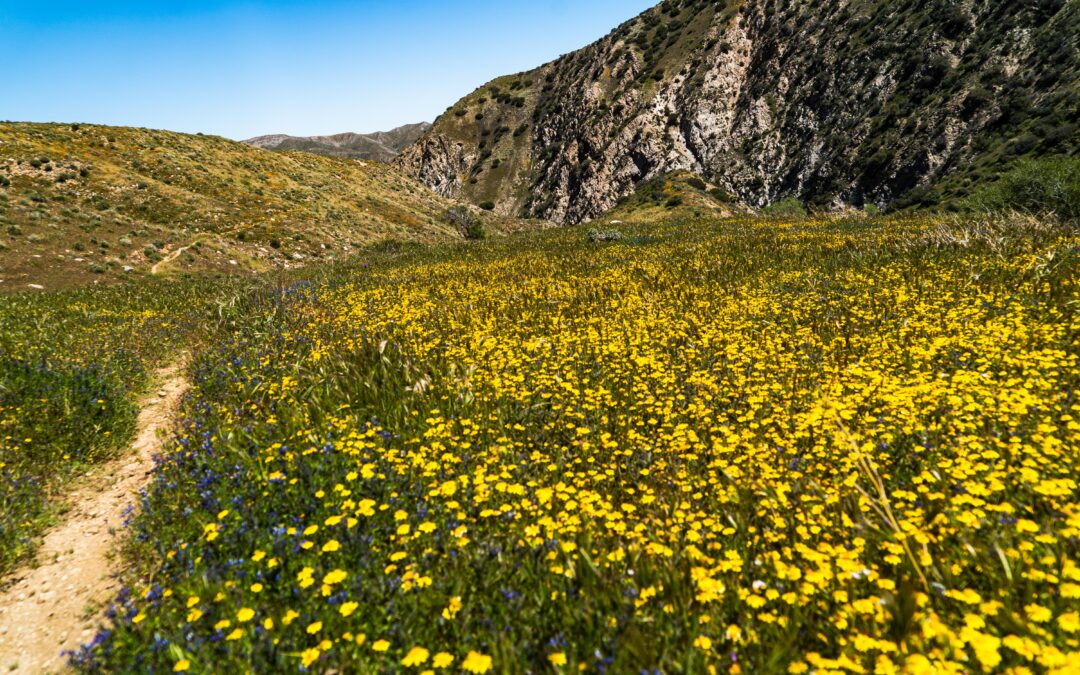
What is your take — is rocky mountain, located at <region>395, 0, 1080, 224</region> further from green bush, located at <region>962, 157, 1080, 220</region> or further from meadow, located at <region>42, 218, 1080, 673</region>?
meadow, located at <region>42, 218, 1080, 673</region>

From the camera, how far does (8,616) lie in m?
4.62

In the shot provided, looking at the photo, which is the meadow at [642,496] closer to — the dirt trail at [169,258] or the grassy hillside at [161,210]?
the dirt trail at [169,258]

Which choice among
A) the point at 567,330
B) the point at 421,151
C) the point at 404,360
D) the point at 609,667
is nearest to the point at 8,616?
the point at 404,360

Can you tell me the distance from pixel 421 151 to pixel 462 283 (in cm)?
13068

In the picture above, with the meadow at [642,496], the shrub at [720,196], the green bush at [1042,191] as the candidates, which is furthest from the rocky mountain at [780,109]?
the meadow at [642,496]

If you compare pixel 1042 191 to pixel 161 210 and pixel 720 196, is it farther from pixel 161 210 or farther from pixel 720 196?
pixel 161 210

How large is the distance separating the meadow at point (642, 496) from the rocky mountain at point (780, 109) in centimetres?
5584

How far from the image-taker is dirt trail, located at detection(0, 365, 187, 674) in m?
4.21

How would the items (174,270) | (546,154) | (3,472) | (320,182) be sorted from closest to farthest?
1. (3,472)
2. (174,270)
3. (320,182)
4. (546,154)

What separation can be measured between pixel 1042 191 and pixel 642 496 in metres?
24.1

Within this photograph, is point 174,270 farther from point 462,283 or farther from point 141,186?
point 462,283

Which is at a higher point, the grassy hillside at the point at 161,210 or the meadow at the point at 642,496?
the grassy hillside at the point at 161,210

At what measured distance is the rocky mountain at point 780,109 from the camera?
185 feet

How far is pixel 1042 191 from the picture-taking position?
1886 cm
